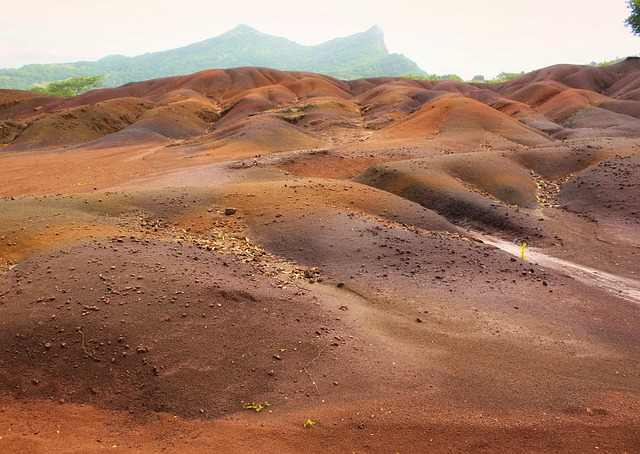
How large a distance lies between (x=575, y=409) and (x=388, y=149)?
16092 millimetres

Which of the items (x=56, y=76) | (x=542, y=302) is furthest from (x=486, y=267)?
(x=56, y=76)

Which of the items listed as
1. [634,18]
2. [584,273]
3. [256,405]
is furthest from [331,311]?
[634,18]

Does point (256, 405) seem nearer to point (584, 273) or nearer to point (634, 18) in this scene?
point (584, 273)

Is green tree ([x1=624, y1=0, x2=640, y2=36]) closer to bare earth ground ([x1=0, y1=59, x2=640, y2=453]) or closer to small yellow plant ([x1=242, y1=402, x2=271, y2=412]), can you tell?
bare earth ground ([x1=0, y1=59, x2=640, y2=453])

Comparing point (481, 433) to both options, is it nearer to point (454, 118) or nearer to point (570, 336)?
point (570, 336)

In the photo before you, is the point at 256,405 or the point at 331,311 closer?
the point at 256,405

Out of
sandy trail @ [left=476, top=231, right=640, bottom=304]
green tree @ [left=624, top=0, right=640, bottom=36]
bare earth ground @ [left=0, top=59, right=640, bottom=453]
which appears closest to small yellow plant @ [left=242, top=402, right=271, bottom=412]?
bare earth ground @ [left=0, top=59, right=640, bottom=453]

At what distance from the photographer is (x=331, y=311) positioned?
267 inches

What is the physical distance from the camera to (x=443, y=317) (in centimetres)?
721

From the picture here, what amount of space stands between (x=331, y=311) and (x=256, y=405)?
2.24 metres

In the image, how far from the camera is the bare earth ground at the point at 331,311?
468cm

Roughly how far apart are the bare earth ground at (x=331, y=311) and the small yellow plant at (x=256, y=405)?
0.05 feet

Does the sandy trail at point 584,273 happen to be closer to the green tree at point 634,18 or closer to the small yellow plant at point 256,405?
the small yellow plant at point 256,405

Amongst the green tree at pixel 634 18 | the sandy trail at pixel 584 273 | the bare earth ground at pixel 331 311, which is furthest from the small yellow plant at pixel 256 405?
the green tree at pixel 634 18
